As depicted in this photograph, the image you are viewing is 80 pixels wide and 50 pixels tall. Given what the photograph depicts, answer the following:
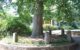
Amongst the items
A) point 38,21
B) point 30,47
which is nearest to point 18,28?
point 38,21

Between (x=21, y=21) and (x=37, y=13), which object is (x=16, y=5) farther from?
(x=21, y=21)

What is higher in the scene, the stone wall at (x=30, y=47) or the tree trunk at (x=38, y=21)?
the tree trunk at (x=38, y=21)

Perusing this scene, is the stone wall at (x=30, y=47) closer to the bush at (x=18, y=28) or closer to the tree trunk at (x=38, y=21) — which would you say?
the tree trunk at (x=38, y=21)

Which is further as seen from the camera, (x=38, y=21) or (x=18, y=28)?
(x=18, y=28)

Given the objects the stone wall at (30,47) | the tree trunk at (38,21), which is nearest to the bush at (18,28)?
the tree trunk at (38,21)

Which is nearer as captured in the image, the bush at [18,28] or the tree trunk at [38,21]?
the tree trunk at [38,21]

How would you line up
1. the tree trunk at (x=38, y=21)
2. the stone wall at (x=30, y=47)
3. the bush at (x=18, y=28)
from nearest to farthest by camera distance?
the stone wall at (x=30, y=47) → the tree trunk at (x=38, y=21) → the bush at (x=18, y=28)

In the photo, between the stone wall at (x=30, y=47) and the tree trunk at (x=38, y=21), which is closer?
the stone wall at (x=30, y=47)

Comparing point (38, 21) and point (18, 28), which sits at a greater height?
point (38, 21)

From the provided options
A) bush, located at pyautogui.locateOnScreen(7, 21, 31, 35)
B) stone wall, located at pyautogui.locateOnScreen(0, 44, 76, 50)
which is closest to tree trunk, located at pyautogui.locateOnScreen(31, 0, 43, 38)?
bush, located at pyautogui.locateOnScreen(7, 21, 31, 35)

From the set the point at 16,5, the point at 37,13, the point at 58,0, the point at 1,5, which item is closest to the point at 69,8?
the point at 58,0

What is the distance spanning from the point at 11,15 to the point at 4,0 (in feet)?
12.8

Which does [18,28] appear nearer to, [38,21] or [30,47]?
[38,21]

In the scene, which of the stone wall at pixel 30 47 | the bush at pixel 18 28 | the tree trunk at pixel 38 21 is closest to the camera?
the stone wall at pixel 30 47
